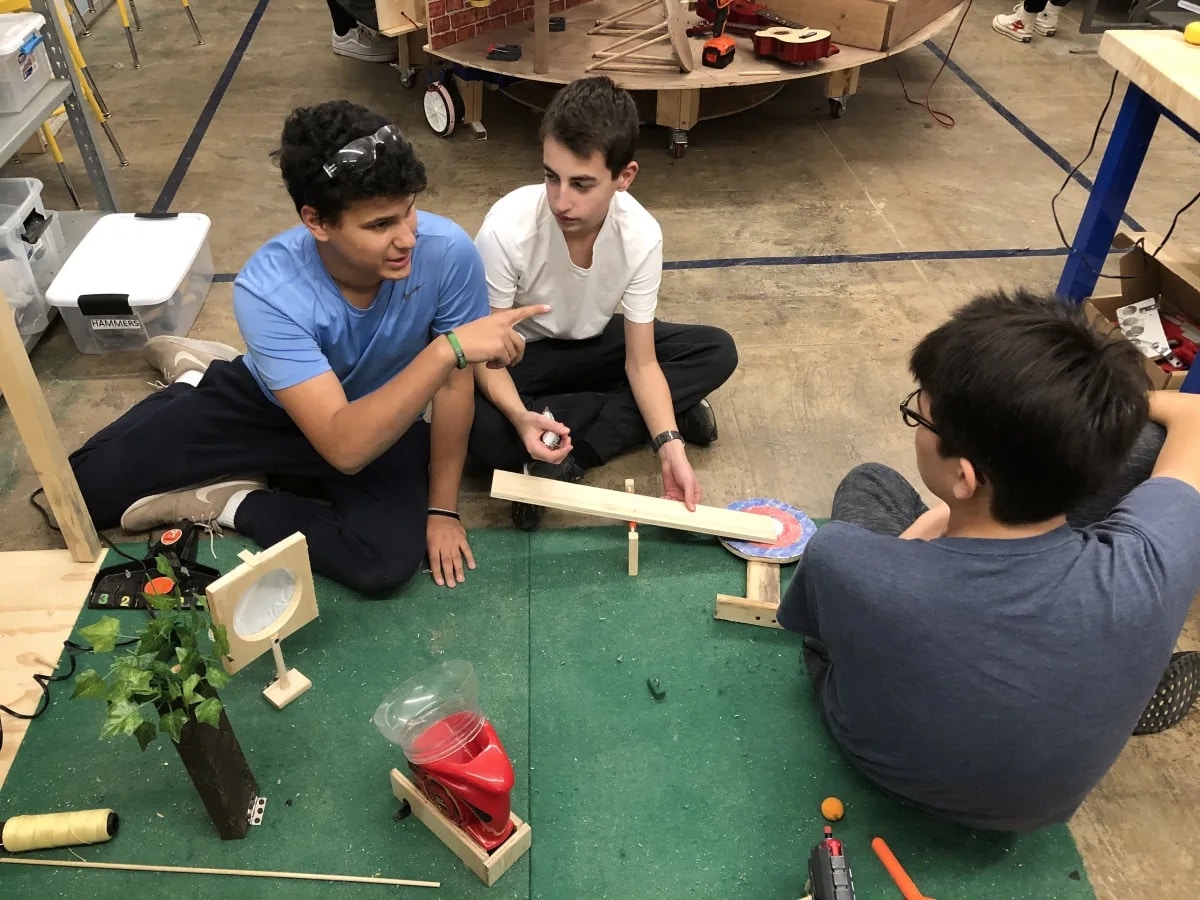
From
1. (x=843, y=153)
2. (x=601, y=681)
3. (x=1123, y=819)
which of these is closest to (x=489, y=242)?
(x=601, y=681)

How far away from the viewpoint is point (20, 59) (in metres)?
2.61

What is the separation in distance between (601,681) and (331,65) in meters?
3.88

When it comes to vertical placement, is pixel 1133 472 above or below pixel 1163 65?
below

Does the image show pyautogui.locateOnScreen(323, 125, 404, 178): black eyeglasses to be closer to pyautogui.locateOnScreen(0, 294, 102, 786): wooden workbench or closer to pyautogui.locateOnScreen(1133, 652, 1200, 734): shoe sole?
pyautogui.locateOnScreen(0, 294, 102, 786): wooden workbench

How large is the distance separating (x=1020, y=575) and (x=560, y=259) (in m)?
1.27

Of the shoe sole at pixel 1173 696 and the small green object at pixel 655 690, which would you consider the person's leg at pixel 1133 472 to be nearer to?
the shoe sole at pixel 1173 696

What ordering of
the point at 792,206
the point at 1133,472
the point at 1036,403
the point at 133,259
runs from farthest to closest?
the point at 792,206 → the point at 133,259 → the point at 1133,472 → the point at 1036,403

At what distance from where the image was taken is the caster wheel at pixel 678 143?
3770 mm

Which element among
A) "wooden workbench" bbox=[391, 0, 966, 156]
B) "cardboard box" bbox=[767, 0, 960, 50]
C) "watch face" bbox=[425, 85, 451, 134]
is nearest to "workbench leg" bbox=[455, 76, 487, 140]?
"wooden workbench" bbox=[391, 0, 966, 156]

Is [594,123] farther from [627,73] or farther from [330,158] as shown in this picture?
[627,73]

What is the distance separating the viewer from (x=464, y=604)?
1.98 m

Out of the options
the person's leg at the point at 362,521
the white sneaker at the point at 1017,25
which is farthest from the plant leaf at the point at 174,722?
the white sneaker at the point at 1017,25

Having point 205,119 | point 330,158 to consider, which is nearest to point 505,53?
point 205,119

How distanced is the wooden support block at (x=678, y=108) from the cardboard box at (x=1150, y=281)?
168 cm
